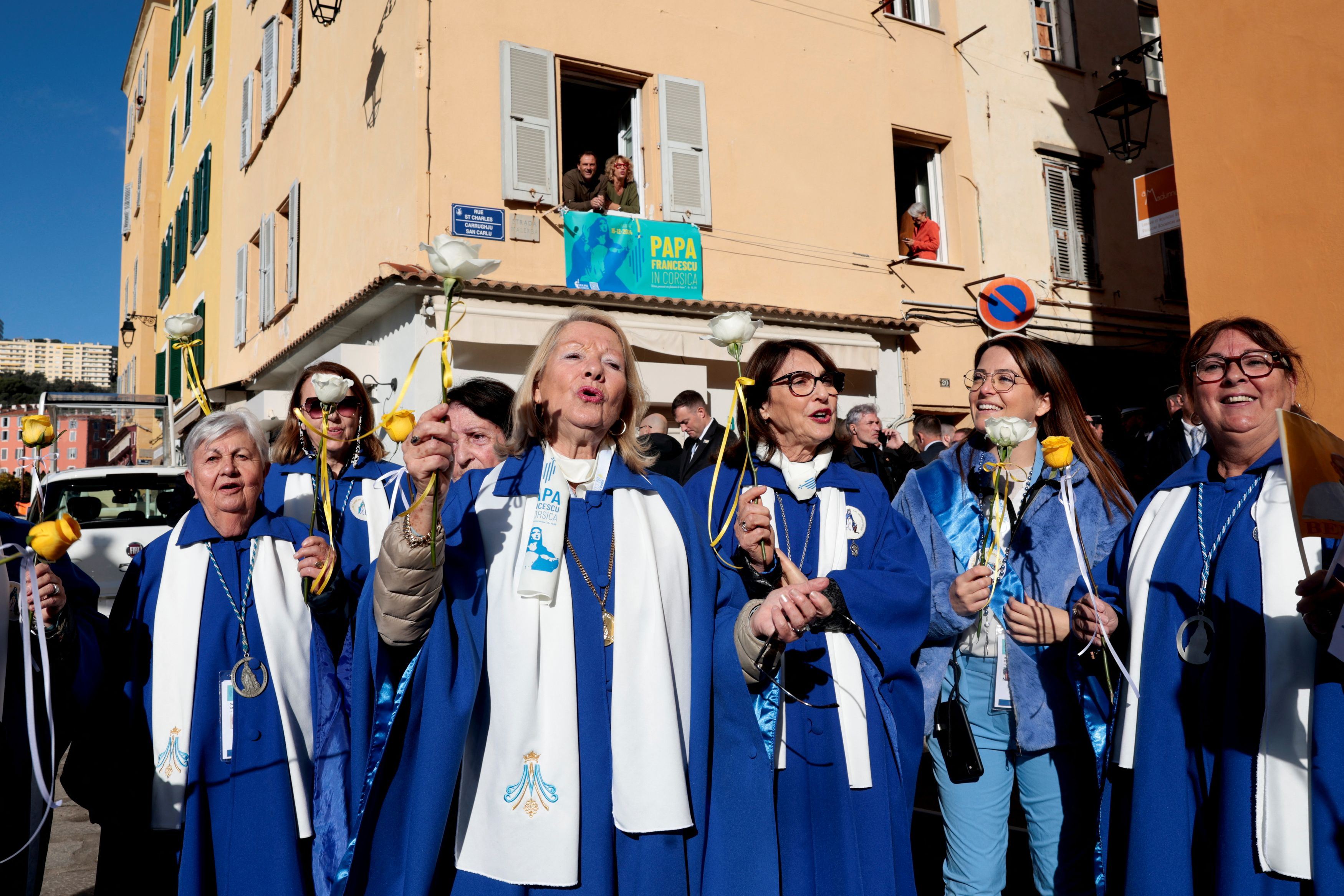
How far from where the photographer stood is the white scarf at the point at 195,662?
2.74 meters

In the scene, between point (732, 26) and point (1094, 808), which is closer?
point (1094, 808)

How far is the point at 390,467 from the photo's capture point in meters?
3.88

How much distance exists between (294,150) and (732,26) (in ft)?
20.4

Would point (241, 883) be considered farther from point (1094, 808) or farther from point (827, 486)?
point (1094, 808)

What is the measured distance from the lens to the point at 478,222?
9719mm

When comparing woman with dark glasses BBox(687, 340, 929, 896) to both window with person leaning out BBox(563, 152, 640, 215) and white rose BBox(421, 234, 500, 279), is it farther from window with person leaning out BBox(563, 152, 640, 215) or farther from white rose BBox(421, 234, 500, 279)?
window with person leaning out BBox(563, 152, 640, 215)

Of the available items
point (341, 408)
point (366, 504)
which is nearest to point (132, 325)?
point (341, 408)

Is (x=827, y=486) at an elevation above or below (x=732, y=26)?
below

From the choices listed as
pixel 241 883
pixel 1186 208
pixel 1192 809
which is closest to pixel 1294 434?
pixel 1192 809

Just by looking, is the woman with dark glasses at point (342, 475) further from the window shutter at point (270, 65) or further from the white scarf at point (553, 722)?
the window shutter at point (270, 65)

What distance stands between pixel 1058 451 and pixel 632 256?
26.1ft

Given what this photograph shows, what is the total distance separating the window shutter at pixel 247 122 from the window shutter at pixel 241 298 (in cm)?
140

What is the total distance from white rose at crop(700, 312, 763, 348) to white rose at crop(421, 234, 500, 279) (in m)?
0.78

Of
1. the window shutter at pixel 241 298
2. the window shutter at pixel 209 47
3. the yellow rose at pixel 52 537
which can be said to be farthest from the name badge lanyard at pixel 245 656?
the window shutter at pixel 209 47
